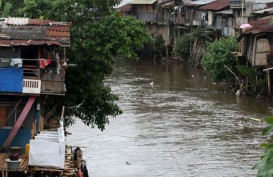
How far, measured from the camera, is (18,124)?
14.0 meters

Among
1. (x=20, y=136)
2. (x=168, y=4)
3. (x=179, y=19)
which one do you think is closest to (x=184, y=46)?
(x=179, y=19)

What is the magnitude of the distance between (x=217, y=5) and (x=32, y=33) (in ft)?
108

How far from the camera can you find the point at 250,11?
134 ft

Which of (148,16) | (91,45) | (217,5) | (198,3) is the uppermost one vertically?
(198,3)

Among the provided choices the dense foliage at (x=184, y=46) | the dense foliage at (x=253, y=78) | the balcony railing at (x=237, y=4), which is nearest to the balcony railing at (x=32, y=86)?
the dense foliage at (x=253, y=78)

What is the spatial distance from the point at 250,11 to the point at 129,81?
866cm

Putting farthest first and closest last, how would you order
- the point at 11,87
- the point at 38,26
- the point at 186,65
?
the point at 186,65, the point at 38,26, the point at 11,87

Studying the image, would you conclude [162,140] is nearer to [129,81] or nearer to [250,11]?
[129,81]

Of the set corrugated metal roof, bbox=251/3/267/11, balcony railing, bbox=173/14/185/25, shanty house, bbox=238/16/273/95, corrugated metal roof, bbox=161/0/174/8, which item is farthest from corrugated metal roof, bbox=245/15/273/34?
corrugated metal roof, bbox=161/0/174/8

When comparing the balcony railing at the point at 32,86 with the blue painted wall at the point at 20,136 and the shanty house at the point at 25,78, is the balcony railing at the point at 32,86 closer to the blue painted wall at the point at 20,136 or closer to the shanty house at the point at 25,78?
the shanty house at the point at 25,78

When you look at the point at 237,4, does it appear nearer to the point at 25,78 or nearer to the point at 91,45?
the point at 91,45

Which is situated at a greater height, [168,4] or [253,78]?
[168,4]

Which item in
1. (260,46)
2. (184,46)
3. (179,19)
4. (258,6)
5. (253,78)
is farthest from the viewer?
(179,19)

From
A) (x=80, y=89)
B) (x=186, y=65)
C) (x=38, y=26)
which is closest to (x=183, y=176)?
(x=80, y=89)
